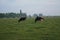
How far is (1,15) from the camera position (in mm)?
125688

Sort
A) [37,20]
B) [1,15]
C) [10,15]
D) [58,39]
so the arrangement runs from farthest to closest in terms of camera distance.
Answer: [10,15], [1,15], [37,20], [58,39]

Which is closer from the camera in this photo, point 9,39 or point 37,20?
point 9,39

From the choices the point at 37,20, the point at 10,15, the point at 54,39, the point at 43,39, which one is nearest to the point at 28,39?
the point at 43,39

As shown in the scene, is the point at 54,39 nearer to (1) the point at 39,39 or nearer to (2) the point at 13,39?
(1) the point at 39,39

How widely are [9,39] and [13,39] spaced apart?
0.30 m

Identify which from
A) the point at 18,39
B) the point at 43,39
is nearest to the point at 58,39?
the point at 43,39

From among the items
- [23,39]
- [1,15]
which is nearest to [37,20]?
[23,39]

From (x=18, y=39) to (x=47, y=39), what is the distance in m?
2.15

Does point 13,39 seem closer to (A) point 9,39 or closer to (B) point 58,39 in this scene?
(A) point 9,39

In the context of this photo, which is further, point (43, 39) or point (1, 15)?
point (1, 15)

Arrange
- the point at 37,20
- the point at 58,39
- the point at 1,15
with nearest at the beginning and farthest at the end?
1. the point at 58,39
2. the point at 37,20
3. the point at 1,15

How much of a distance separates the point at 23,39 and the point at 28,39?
378 millimetres

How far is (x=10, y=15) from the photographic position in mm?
135500

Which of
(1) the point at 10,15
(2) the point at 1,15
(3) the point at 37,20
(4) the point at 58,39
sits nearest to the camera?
(4) the point at 58,39
